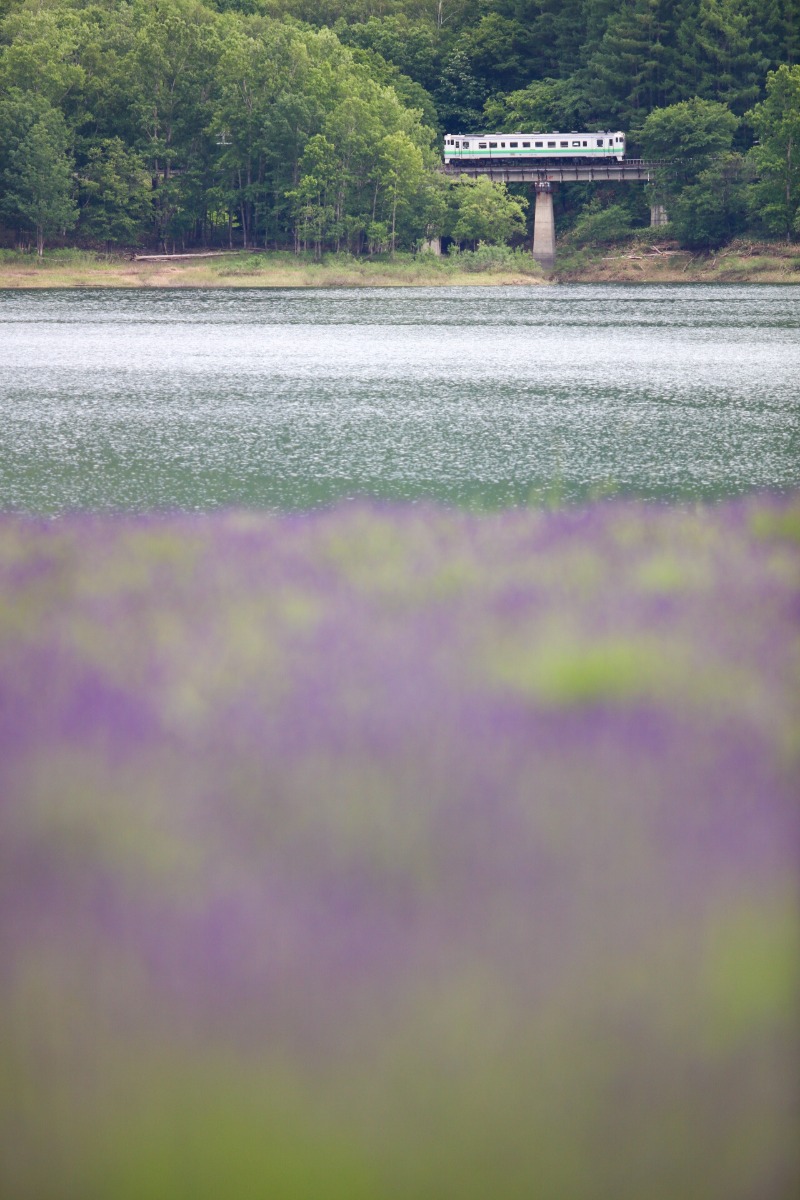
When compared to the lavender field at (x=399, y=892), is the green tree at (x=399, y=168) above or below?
above

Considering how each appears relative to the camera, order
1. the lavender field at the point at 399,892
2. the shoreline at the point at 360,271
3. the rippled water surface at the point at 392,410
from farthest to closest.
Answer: the shoreline at the point at 360,271, the rippled water surface at the point at 392,410, the lavender field at the point at 399,892

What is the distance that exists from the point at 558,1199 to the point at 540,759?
3.37 meters

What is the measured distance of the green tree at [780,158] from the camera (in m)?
81.9

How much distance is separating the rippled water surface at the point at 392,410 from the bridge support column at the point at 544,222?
5218cm

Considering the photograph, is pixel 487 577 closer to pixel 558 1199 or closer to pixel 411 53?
pixel 558 1199

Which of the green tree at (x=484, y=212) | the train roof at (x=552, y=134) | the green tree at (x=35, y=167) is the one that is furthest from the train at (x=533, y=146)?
the green tree at (x=35, y=167)

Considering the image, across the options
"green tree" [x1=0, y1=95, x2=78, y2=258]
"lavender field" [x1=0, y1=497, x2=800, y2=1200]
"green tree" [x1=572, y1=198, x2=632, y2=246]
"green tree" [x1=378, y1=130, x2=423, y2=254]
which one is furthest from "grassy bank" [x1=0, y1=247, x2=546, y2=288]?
"lavender field" [x1=0, y1=497, x2=800, y2=1200]

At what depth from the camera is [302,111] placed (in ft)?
283

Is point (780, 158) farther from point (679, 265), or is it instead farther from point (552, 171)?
point (552, 171)

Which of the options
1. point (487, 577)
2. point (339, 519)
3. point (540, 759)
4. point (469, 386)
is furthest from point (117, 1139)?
point (469, 386)

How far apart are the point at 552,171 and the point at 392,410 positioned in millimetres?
81205

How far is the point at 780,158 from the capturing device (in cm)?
8294

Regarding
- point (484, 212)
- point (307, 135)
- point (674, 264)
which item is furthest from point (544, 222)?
point (307, 135)

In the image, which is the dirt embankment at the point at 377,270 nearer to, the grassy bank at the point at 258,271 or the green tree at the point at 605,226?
the grassy bank at the point at 258,271
